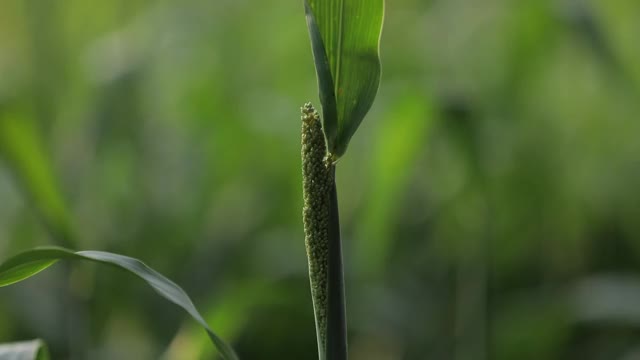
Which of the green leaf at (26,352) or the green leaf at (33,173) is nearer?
the green leaf at (26,352)

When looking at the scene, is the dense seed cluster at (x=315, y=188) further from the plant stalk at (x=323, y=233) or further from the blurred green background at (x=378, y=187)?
the blurred green background at (x=378, y=187)

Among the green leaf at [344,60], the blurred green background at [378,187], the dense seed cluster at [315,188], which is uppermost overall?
the green leaf at [344,60]

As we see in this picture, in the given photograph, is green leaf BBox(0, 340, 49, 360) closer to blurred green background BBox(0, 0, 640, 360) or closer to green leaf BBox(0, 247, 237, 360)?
green leaf BBox(0, 247, 237, 360)

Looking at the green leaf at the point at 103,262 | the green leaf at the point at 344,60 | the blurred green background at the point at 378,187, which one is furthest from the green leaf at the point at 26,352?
the blurred green background at the point at 378,187

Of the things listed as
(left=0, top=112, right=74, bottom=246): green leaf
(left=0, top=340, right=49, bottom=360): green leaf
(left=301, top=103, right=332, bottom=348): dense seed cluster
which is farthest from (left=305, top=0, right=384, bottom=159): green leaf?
(left=0, top=112, right=74, bottom=246): green leaf

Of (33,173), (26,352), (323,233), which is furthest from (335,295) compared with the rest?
(33,173)

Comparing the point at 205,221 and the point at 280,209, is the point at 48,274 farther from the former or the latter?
the point at 280,209

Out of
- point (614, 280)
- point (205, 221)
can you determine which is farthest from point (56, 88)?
point (614, 280)
